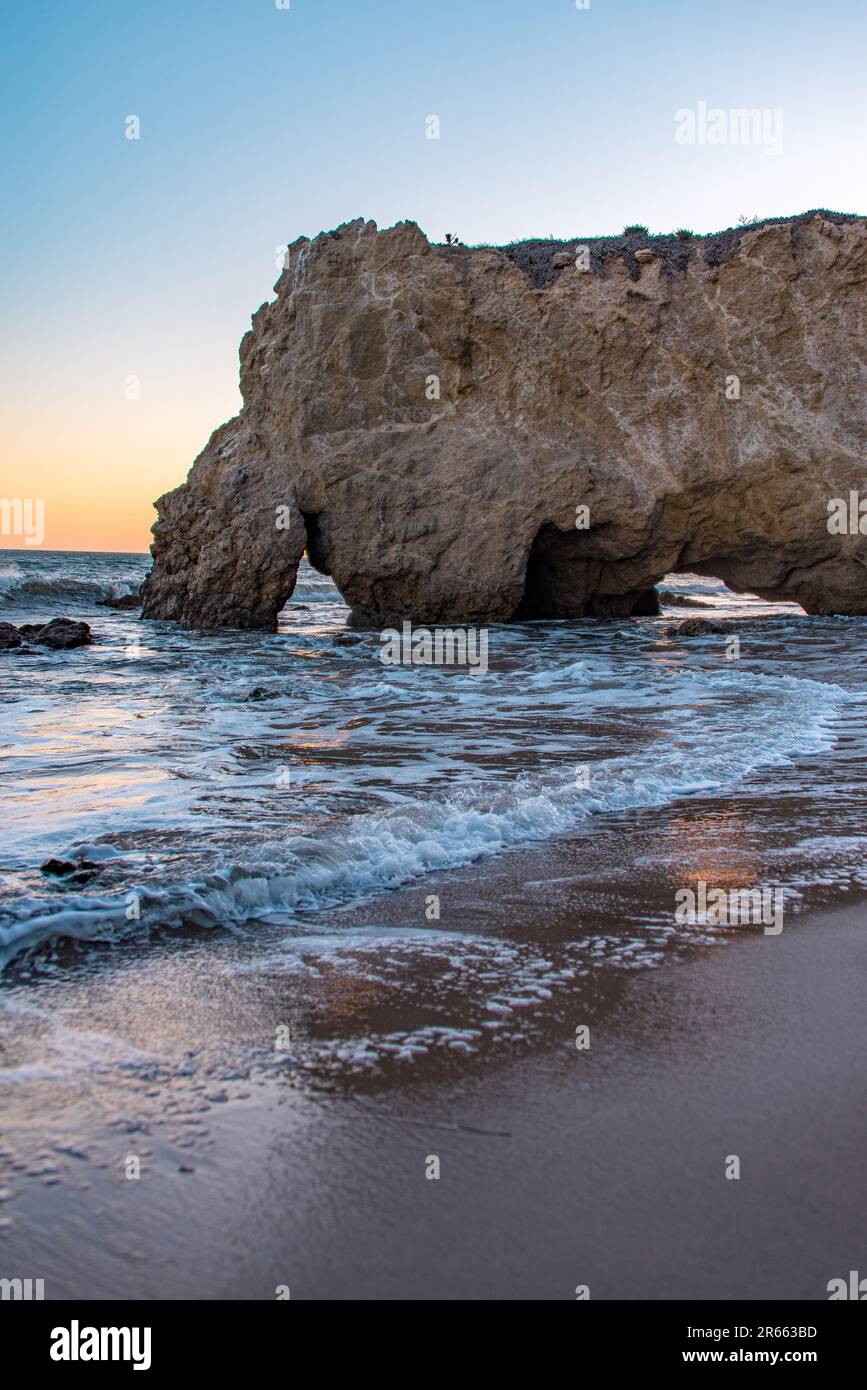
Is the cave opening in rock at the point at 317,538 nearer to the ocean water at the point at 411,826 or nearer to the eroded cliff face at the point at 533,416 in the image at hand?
the eroded cliff face at the point at 533,416

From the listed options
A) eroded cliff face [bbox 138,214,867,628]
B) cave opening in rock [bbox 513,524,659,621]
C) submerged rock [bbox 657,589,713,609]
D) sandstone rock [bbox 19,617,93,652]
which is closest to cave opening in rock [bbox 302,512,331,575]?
eroded cliff face [bbox 138,214,867,628]

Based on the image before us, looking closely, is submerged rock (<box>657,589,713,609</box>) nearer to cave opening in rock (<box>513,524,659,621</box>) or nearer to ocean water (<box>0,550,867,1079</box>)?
cave opening in rock (<box>513,524,659,621</box>)

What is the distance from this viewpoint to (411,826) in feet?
14.9

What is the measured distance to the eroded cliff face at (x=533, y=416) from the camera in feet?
53.6

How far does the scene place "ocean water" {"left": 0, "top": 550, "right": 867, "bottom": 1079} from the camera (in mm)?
3117

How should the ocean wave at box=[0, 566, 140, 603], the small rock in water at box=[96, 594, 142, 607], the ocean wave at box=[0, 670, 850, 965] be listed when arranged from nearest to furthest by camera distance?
the ocean wave at box=[0, 670, 850, 965] → the small rock in water at box=[96, 594, 142, 607] → the ocean wave at box=[0, 566, 140, 603]

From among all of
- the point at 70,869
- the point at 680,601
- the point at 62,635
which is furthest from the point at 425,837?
the point at 680,601

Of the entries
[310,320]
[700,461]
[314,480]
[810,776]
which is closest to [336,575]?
[314,480]

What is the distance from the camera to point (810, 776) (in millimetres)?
5855

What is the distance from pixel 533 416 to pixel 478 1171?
51.5 feet

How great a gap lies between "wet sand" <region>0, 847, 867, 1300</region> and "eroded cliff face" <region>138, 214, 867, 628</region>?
14085 millimetres

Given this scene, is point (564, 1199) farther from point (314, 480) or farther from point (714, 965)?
point (314, 480)

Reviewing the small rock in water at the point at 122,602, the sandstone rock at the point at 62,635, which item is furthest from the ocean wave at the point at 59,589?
the sandstone rock at the point at 62,635

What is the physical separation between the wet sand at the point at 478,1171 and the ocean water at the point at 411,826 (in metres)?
0.25
